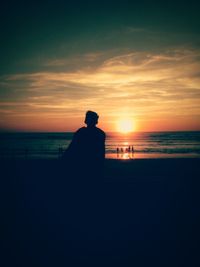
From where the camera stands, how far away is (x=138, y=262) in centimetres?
355

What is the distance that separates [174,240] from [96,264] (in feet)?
5.22

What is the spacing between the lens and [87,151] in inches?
177

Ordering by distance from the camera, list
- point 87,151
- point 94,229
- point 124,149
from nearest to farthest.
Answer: point 87,151
point 94,229
point 124,149

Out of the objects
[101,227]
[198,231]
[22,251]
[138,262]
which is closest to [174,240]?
[198,231]

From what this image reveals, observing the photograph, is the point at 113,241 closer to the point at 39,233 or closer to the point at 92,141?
the point at 39,233

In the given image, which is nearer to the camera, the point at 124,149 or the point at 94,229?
the point at 94,229

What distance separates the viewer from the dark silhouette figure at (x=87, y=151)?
14.5 ft

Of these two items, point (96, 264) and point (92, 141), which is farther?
point (92, 141)

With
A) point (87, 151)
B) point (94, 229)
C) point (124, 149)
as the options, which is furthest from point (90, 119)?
point (124, 149)

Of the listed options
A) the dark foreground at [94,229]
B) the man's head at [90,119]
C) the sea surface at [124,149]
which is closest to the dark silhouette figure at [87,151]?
the man's head at [90,119]

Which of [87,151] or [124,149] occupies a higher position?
[87,151]

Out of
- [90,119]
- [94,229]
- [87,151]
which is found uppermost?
[90,119]

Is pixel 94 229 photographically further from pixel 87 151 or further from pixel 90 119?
pixel 90 119

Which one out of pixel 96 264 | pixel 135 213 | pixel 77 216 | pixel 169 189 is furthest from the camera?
pixel 169 189
